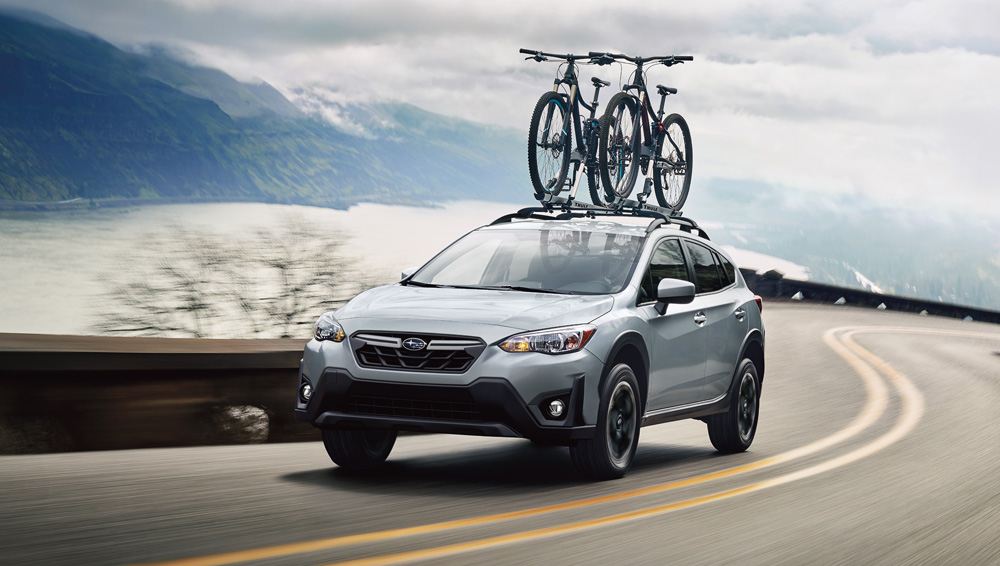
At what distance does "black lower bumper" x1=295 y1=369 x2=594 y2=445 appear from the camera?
23.6 ft

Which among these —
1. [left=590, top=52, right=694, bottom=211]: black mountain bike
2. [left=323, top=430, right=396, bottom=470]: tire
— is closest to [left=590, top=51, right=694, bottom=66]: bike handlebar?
[left=590, top=52, right=694, bottom=211]: black mountain bike

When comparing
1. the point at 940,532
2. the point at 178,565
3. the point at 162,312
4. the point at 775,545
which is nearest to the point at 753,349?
the point at 940,532

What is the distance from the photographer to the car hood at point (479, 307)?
7445 millimetres

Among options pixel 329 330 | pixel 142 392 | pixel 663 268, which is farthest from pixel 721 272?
pixel 142 392

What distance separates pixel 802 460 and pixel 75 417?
581 centimetres

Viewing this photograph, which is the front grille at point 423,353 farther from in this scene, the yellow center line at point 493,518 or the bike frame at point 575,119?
the bike frame at point 575,119

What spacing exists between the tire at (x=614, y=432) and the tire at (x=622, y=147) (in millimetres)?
9215

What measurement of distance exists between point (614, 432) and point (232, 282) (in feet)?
28.9

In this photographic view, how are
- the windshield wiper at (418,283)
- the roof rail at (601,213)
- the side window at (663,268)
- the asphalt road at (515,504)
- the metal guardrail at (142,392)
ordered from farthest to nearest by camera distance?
the roof rail at (601,213) → the side window at (663,268) → the windshield wiper at (418,283) → the metal guardrail at (142,392) → the asphalt road at (515,504)

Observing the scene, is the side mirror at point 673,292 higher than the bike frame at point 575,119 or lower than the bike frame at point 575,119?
lower

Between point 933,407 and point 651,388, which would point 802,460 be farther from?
point 933,407

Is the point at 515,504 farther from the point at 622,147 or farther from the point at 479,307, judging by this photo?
the point at 622,147

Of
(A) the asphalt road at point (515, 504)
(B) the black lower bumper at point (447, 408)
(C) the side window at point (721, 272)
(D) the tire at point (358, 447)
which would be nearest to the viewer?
(A) the asphalt road at point (515, 504)

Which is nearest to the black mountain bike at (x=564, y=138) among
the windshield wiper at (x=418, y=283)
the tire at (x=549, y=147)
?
the tire at (x=549, y=147)
